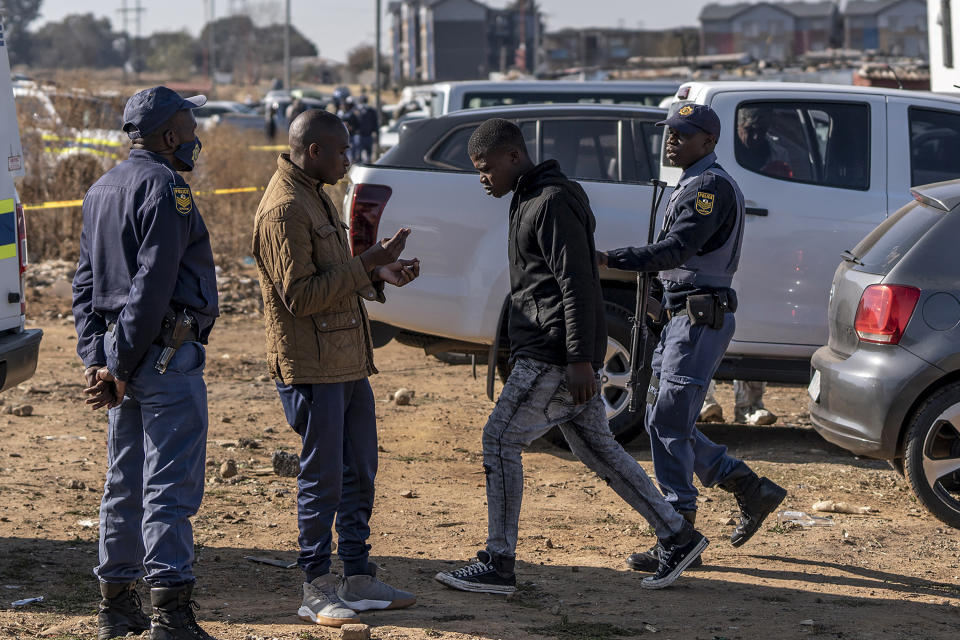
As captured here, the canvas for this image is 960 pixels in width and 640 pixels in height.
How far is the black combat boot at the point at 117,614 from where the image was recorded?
419cm

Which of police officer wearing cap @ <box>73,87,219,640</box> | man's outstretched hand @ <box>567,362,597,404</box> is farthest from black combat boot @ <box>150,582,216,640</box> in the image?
man's outstretched hand @ <box>567,362,597,404</box>

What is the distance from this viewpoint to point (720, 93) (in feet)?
23.2

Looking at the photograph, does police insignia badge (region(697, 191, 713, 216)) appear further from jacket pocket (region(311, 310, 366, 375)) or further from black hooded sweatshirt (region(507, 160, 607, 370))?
jacket pocket (region(311, 310, 366, 375))

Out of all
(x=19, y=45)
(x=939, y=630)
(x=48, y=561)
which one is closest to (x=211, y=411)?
(x=48, y=561)

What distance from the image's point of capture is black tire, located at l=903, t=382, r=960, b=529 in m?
5.74

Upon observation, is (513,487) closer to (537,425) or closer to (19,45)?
(537,425)

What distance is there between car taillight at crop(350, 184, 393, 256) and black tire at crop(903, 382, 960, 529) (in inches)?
120

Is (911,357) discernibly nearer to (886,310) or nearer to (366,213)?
(886,310)

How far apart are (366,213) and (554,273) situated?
2.73m

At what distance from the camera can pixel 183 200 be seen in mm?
3936

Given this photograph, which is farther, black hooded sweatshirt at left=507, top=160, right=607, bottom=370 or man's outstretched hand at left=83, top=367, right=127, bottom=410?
black hooded sweatshirt at left=507, top=160, right=607, bottom=370

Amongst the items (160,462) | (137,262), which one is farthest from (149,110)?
(160,462)

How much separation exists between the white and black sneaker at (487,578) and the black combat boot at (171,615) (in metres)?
1.12

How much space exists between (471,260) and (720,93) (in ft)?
5.57
